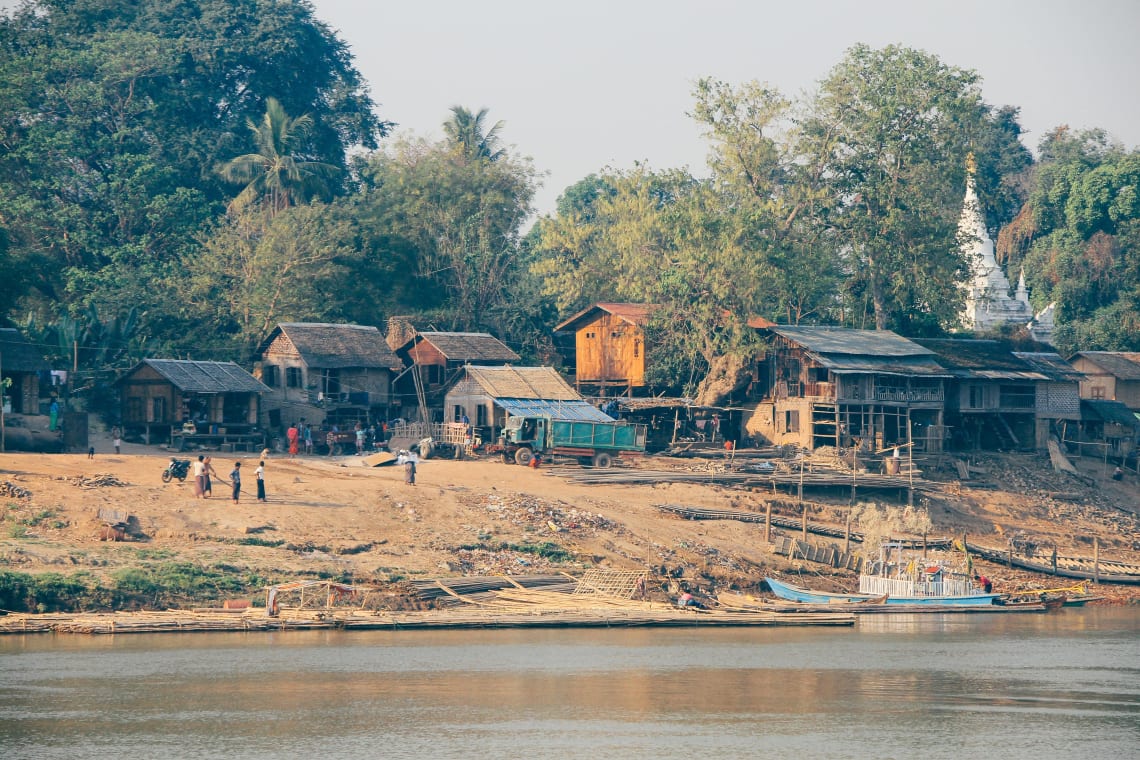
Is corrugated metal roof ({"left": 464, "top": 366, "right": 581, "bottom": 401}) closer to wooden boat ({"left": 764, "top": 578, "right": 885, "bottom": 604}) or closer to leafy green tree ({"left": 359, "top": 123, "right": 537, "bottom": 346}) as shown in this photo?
leafy green tree ({"left": 359, "top": 123, "right": 537, "bottom": 346})

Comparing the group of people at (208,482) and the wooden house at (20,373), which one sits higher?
the wooden house at (20,373)

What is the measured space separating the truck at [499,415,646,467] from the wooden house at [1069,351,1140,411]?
95.0ft

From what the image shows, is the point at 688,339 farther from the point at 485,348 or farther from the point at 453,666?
the point at 453,666

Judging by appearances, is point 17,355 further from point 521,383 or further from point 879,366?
point 879,366

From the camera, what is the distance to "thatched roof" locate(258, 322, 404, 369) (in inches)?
2454

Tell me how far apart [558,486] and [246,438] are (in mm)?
13810

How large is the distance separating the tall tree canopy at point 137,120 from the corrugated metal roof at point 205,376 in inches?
284

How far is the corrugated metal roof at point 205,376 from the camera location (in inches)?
2243

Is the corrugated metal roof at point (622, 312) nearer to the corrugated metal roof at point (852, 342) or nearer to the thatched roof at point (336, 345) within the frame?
the corrugated metal roof at point (852, 342)

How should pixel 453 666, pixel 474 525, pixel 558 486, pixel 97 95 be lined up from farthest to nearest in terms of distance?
pixel 97 95 → pixel 558 486 → pixel 474 525 → pixel 453 666

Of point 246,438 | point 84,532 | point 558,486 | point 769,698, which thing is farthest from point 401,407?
point 769,698

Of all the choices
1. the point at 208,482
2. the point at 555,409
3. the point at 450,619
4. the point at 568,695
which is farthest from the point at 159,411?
the point at 568,695

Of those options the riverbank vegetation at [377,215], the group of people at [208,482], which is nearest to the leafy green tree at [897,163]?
the riverbank vegetation at [377,215]

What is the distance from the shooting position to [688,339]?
2618 inches
